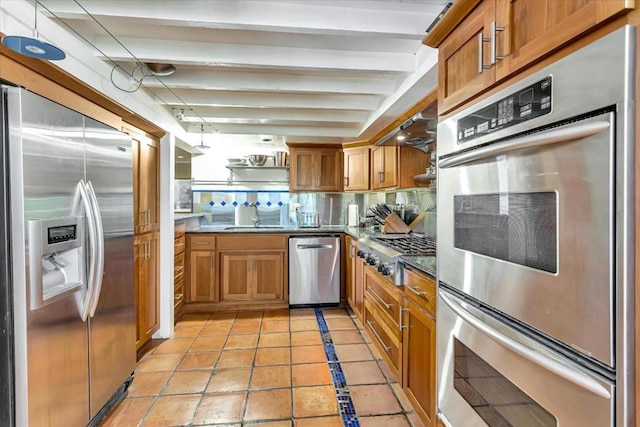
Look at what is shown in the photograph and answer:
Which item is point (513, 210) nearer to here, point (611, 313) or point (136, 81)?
point (611, 313)

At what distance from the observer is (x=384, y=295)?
2188mm

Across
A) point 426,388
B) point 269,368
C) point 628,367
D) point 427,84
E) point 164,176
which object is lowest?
point 269,368

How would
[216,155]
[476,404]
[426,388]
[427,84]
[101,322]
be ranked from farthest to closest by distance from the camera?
[216,155] < [427,84] < [101,322] < [426,388] < [476,404]

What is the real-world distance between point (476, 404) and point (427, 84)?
68.7 inches

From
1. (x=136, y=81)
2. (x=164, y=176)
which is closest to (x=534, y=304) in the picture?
(x=136, y=81)

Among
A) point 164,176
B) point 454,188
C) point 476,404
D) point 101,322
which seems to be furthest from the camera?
point 164,176

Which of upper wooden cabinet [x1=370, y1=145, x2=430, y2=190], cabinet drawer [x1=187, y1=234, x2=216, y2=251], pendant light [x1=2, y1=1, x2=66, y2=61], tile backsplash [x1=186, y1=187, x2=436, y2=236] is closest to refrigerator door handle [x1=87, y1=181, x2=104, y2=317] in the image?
pendant light [x1=2, y1=1, x2=66, y2=61]

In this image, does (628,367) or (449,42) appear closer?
(628,367)

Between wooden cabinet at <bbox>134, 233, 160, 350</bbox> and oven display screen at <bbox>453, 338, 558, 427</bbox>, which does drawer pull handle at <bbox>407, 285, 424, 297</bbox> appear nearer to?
oven display screen at <bbox>453, 338, 558, 427</bbox>

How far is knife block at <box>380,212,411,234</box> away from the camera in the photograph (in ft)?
10.2

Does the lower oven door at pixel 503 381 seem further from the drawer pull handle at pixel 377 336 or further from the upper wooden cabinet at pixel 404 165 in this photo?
the upper wooden cabinet at pixel 404 165

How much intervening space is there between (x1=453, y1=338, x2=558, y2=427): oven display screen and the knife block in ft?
6.45

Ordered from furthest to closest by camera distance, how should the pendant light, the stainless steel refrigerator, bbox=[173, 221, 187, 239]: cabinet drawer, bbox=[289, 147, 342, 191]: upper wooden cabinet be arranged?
bbox=[289, 147, 342, 191]: upper wooden cabinet
bbox=[173, 221, 187, 239]: cabinet drawer
the stainless steel refrigerator
the pendant light

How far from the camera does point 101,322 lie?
168 cm
